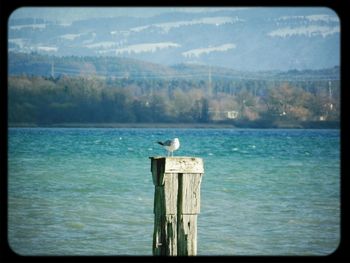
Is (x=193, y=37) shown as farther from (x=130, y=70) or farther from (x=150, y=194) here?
(x=150, y=194)

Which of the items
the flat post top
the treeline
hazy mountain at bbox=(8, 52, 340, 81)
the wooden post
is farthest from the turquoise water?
the flat post top

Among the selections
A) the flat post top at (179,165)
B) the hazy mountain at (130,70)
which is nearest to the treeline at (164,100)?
the hazy mountain at (130,70)

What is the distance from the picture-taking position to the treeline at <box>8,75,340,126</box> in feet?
150

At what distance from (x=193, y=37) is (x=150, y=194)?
36729 millimetres

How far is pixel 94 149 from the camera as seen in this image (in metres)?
42.6

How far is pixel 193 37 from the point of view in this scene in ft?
194

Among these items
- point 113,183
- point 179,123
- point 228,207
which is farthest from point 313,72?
point 228,207

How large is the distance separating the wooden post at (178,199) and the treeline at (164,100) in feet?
122

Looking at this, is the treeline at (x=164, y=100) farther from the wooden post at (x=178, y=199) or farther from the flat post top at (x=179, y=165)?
Answer: the flat post top at (x=179, y=165)

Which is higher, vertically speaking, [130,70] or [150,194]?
[130,70]

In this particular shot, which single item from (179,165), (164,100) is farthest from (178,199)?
(164,100)

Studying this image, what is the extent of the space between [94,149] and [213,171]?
12.7 m

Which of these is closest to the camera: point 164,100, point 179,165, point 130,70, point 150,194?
point 179,165

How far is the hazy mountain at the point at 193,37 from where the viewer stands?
5109cm
